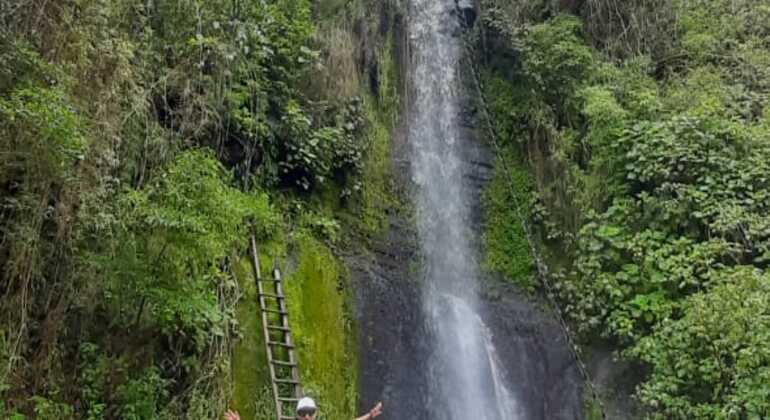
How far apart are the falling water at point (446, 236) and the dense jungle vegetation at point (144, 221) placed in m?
1.19

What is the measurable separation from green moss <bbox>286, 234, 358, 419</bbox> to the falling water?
984 mm

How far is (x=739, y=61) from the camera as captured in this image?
942cm

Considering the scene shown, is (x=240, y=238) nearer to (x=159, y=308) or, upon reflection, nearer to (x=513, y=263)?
(x=159, y=308)

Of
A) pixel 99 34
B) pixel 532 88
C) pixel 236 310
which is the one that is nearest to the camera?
pixel 99 34

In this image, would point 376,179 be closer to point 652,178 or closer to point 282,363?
point 652,178

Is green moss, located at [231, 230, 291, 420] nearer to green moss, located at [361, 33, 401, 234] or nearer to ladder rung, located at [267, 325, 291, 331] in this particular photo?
ladder rung, located at [267, 325, 291, 331]

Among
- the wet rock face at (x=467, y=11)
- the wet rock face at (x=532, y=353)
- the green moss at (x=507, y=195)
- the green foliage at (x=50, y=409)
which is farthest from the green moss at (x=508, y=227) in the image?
the green foliage at (x=50, y=409)

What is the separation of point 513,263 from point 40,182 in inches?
Result: 225

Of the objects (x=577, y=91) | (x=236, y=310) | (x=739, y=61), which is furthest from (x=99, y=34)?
(x=739, y=61)

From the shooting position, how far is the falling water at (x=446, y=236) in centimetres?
764

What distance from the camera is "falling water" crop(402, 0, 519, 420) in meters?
7.64

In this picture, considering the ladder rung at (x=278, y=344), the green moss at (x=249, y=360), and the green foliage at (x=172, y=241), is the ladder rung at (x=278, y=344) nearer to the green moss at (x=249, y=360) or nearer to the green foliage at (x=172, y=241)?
the green moss at (x=249, y=360)

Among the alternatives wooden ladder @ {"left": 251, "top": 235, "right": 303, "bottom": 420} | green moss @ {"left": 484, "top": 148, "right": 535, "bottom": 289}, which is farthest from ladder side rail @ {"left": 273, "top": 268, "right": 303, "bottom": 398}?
green moss @ {"left": 484, "top": 148, "right": 535, "bottom": 289}

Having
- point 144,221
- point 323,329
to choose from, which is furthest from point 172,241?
point 323,329
